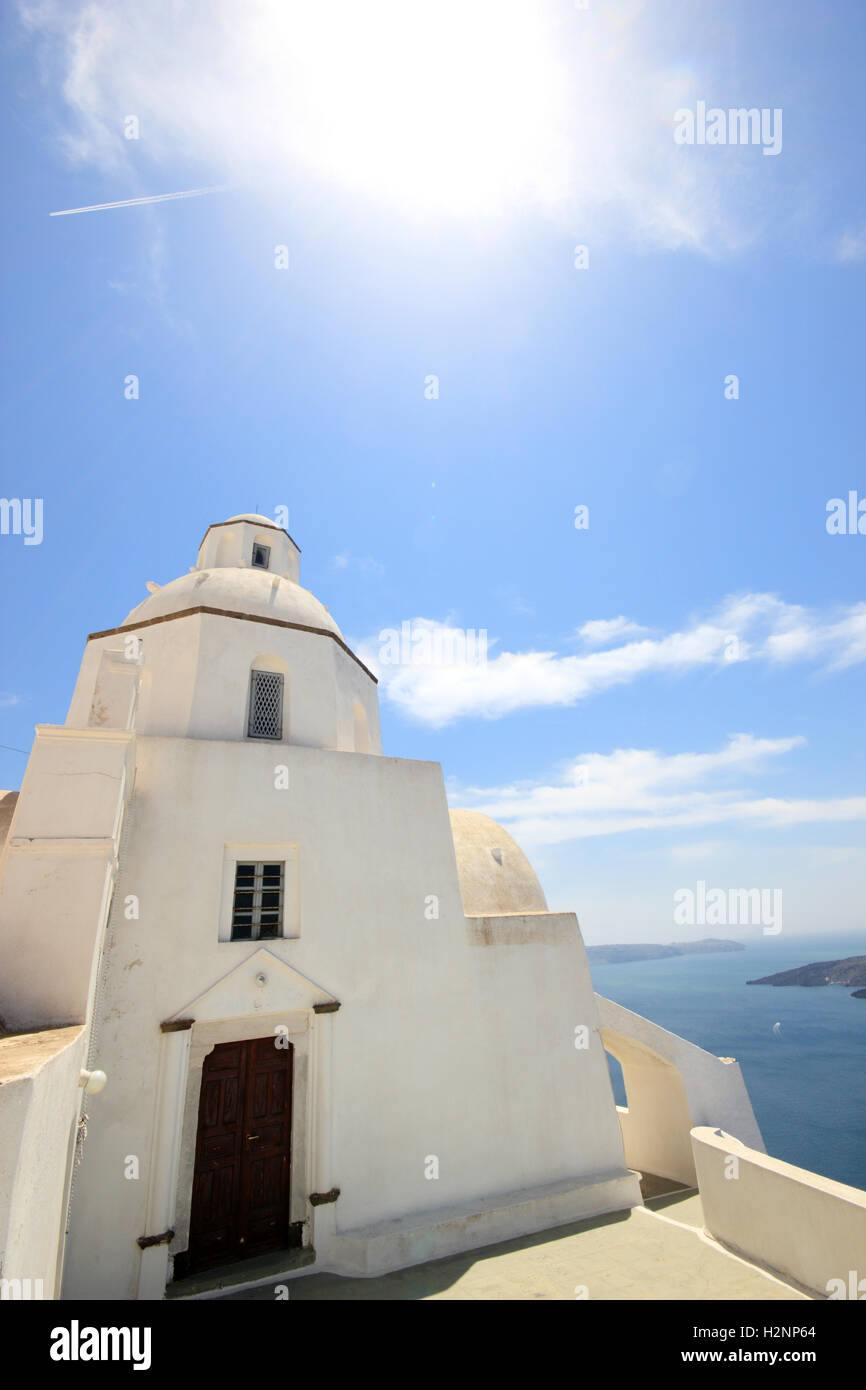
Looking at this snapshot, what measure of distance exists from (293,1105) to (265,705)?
5412 millimetres

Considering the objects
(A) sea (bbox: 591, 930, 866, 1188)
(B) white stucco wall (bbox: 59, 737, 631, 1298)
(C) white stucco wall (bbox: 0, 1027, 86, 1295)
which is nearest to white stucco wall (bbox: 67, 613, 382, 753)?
(B) white stucco wall (bbox: 59, 737, 631, 1298)

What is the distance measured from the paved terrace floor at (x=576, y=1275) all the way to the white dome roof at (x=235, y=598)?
8.55 metres

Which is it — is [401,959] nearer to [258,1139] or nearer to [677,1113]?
[258,1139]

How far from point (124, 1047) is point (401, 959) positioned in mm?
3389

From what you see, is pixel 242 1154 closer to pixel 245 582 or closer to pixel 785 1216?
pixel 785 1216

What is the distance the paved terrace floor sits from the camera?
19.8 ft

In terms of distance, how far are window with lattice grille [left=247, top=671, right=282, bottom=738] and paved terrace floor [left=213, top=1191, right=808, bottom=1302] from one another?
645 cm

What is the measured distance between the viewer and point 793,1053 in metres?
53.0

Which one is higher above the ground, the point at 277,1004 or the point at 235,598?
the point at 235,598

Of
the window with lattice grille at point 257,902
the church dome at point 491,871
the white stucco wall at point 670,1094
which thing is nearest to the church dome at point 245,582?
the window with lattice grille at point 257,902

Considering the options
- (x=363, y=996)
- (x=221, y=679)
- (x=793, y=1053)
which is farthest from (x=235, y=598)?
(x=793, y=1053)

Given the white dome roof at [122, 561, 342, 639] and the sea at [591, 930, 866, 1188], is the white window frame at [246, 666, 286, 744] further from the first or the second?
the sea at [591, 930, 866, 1188]

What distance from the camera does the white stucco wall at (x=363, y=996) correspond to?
247 inches
